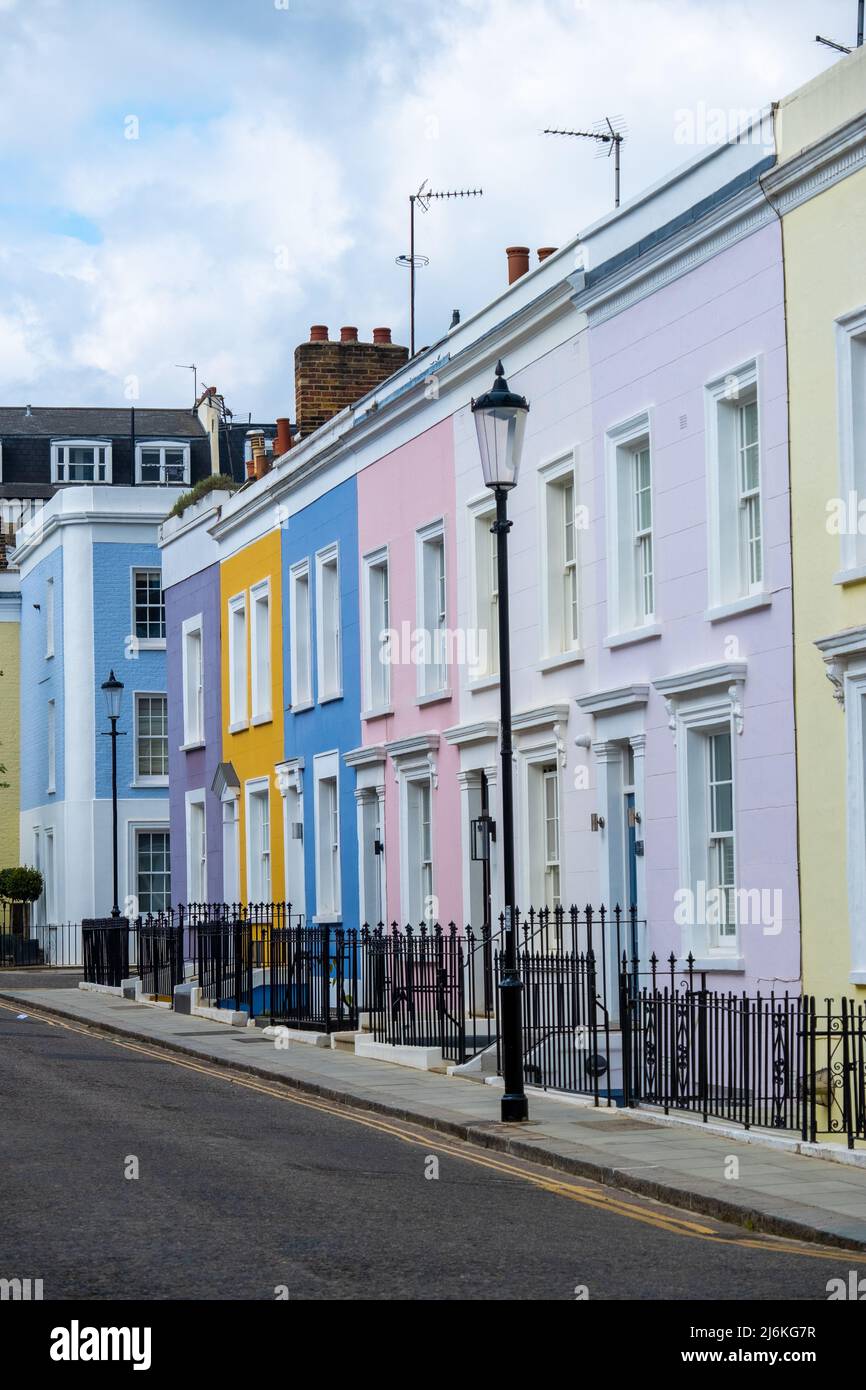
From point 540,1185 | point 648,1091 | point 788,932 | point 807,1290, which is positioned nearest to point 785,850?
point 788,932

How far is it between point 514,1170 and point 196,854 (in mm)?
22988

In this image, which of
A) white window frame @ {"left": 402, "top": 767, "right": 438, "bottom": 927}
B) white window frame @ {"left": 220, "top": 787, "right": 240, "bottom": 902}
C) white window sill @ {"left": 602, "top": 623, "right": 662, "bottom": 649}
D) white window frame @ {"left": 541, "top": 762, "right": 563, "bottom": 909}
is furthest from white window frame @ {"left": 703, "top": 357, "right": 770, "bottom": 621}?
white window frame @ {"left": 220, "top": 787, "right": 240, "bottom": 902}

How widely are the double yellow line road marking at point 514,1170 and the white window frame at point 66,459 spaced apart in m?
37.4

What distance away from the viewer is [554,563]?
2097 centimetres

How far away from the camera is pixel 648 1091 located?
15703mm

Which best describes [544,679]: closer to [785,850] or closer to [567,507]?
[567,507]

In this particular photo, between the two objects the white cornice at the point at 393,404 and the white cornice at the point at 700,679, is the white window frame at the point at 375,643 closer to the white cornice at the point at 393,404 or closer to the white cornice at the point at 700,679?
the white cornice at the point at 393,404

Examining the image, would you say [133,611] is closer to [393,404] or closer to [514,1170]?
[393,404]

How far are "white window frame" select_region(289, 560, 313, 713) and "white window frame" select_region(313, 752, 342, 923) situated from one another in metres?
1.16

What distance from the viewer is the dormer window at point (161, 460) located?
55969 millimetres

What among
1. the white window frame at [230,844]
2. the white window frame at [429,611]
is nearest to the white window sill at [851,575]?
the white window frame at [429,611]

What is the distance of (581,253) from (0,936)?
30.6m

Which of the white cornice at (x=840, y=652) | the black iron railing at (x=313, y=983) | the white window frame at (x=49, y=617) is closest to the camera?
the white cornice at (x=840, y=652)

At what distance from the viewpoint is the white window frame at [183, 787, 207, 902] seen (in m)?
35.1
